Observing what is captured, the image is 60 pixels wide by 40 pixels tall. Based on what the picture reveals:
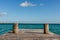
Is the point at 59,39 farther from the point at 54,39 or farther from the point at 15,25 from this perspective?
the point at 15,25

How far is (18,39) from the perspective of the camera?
35.7 ft

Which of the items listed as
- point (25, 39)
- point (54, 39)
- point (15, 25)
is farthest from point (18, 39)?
point (15, 25)

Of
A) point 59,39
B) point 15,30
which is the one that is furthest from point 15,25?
point 59,39

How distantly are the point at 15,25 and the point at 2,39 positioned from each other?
4.47m

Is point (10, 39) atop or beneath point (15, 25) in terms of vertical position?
beneath

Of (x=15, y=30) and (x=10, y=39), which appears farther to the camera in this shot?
(x=15, y=30)

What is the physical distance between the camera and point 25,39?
10867 millimetres

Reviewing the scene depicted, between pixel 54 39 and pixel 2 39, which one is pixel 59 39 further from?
pixel 2 39

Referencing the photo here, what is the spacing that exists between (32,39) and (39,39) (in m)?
0.46

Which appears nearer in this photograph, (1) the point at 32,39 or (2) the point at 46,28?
(1) the point at 32,39

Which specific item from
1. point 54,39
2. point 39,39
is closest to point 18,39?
point 39,39

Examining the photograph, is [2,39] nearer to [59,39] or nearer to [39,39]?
[39,39]

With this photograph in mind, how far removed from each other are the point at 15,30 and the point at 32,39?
487cm

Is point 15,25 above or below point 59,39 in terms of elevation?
above
